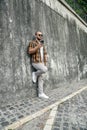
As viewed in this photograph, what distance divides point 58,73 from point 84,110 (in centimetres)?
417

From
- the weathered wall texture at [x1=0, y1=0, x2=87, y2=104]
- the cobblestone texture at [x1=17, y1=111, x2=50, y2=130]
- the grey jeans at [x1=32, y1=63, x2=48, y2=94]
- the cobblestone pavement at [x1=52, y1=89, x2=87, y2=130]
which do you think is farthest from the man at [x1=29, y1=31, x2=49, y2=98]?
the cobblestone texture at [x1=17, y1=111, x2=50, y2=130]

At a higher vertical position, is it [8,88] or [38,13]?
[38,13]

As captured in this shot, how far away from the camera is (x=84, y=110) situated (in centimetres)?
617

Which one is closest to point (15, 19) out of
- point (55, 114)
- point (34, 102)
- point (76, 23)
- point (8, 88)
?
point (8, 88)

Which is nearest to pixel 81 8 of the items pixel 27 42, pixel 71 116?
pixel 27 42

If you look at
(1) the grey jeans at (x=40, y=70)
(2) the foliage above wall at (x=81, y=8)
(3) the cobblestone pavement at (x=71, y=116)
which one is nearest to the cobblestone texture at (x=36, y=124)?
(3) the cobblestone pavement at (x=71, y=116)

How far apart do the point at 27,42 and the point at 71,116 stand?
10.1ft

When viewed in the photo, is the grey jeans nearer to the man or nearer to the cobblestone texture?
the man

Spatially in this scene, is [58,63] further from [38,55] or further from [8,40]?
[8,40]

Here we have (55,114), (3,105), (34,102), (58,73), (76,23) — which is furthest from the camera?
(76,23)

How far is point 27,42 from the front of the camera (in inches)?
295

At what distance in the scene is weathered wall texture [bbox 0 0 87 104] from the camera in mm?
6391

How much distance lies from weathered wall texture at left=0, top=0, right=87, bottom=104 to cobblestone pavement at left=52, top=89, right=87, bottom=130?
1.46 metres

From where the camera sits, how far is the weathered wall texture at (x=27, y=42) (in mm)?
6391
